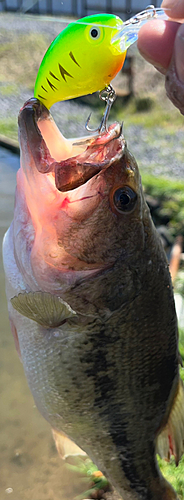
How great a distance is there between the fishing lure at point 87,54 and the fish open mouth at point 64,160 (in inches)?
3.5

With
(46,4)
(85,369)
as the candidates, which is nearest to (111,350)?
(85,369)

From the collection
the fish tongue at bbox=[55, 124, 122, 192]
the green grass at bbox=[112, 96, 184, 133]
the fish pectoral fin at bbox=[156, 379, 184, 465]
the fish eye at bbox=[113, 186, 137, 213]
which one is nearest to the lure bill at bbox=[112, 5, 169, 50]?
the fish tongue at bbox=[55, 124, 122, 192]

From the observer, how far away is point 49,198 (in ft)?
3.87

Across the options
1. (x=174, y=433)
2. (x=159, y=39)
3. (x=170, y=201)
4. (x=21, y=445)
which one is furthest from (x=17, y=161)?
(x=159, y=39)

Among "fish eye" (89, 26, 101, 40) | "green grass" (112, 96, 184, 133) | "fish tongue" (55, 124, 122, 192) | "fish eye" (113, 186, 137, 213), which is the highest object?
"fish eye" (89, 26, 101, 40)

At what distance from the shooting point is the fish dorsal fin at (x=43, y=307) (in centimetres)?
120

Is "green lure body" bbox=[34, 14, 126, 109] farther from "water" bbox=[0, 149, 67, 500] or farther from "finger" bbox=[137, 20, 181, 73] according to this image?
"water" bbox=[0, 149, 67, 500]

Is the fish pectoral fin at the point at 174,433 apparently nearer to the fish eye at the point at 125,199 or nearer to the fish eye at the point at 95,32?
the fish eye at the point at 125,199

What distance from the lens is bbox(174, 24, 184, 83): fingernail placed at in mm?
901

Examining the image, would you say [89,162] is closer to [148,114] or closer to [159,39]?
[159,39]

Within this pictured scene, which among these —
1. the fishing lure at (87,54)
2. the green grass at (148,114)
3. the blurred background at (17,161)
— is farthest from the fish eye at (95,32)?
the green grass at (148,114)

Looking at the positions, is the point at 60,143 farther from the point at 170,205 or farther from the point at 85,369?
the point at 170,205

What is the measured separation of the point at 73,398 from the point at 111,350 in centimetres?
23

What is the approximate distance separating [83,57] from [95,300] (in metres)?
0.66
